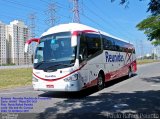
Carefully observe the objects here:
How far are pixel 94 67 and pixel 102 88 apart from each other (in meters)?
1.77

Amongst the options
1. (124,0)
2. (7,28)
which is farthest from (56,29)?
(7,28)

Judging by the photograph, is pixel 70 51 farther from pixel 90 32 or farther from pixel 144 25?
pixel 144 25

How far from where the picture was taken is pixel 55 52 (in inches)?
523

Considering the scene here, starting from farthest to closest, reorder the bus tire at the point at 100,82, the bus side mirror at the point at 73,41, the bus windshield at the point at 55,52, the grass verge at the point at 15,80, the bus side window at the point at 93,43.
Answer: the grass verge at the point at 15,80 → the bus tire at the point at 100,82 → the bus side window at the point at 93,43 → the bus windshield at the point at 55,52 → the bus side mirror at the point at 73,41

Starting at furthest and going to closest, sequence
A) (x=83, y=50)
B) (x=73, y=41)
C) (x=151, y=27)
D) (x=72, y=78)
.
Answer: (x=151, y=27) < (x=83, y=50) < (x=72, y=78) < (x=73, y=41)

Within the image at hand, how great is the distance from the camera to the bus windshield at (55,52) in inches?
507

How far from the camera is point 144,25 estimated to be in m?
26.5

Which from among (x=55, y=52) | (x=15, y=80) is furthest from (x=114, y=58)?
(x=15, y=80)

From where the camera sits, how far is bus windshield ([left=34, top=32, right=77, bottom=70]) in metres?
12.9

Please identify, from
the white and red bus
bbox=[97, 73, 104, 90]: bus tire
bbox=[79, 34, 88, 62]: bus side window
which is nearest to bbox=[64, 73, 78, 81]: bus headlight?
the white and red bus

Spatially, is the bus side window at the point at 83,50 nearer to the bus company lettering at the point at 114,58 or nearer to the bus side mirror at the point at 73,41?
the bus side mirror at the point at 73,41

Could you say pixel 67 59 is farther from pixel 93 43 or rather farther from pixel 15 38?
pixel 15 38

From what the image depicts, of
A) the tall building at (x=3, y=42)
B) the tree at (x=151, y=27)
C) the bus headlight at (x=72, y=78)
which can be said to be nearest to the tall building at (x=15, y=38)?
the tall building at (x=3, y=42)

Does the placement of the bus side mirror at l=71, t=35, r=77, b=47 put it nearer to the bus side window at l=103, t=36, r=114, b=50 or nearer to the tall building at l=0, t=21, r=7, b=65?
the bus side window at l=103, t=36, r=114, b=50
